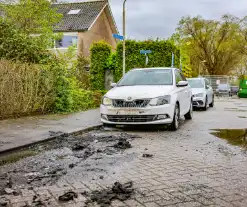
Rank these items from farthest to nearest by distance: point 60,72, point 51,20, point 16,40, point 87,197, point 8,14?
1. point 51,20
2. point 8,14
3. point 16,40
4. point 60,72
5. point 87,197

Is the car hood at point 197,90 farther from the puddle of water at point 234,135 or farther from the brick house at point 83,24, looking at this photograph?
the brick house at point 83,24

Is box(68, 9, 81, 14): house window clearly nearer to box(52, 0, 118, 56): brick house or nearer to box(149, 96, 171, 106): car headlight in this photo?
box(52, 0, 118, 56): brick house

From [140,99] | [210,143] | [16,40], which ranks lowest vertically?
[210,143]

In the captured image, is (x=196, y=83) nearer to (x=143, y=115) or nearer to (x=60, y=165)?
(x=143, y=115)

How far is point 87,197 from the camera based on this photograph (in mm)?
→ 3730

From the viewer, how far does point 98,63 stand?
22.6 meters

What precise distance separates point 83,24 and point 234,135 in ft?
100.0

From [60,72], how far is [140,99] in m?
4.84

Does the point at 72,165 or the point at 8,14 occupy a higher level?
the point at 8,14

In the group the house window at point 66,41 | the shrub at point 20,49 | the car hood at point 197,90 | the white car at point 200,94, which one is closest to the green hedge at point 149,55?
the white car at point 200,94

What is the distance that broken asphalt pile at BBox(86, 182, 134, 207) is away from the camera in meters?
3.60

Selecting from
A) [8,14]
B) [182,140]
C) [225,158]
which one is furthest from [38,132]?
[8,14]

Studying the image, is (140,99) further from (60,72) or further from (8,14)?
(8,14)

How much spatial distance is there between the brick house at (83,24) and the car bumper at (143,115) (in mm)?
27380
